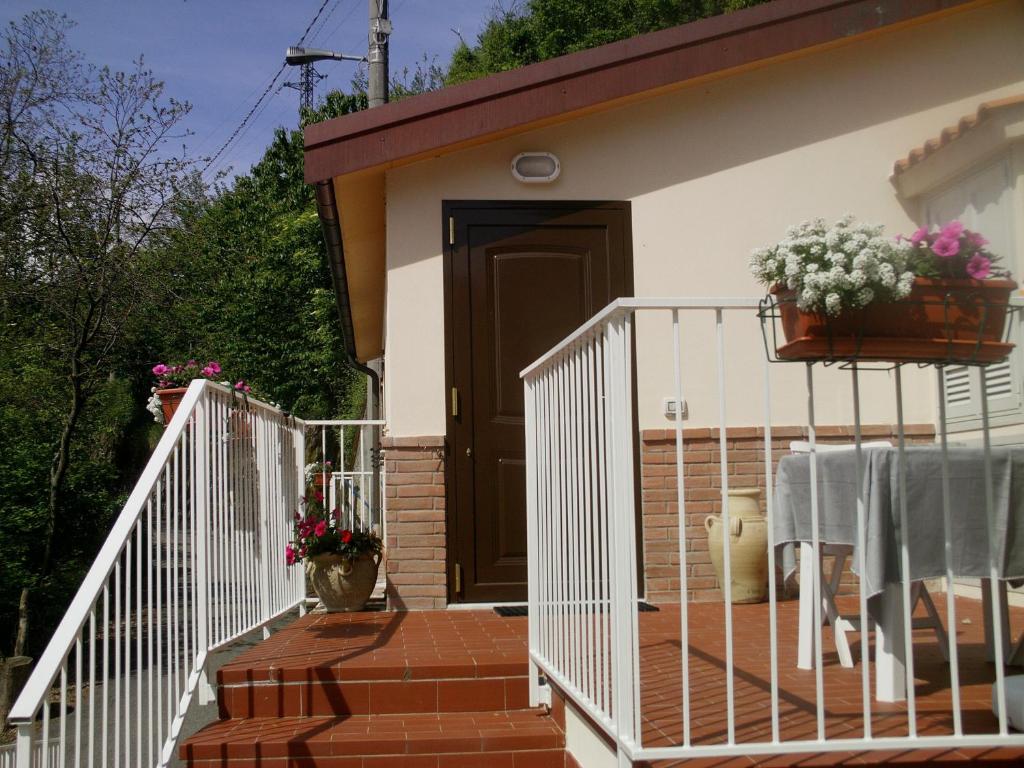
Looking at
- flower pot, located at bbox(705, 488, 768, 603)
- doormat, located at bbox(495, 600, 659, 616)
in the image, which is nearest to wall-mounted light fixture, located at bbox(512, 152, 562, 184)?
flower pot, located at bbox(705, 488, 768, 603)

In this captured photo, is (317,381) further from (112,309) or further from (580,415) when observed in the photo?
(580,415)

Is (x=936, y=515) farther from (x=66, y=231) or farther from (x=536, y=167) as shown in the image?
(x=66, y=231)

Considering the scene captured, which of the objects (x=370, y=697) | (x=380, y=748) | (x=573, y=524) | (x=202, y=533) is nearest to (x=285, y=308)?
(x=202, y=533)

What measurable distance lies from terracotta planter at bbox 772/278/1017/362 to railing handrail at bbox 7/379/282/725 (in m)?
2.18

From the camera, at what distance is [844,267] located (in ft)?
8.87

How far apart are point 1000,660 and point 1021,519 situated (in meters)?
0.60

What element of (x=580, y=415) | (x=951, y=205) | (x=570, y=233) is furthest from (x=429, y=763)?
(x=951, y=205)

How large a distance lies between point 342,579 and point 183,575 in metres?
1.94

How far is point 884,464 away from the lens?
10.5ft

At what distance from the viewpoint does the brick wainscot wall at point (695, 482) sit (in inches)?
236

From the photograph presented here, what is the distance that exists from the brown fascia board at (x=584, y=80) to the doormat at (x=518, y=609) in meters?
2.69

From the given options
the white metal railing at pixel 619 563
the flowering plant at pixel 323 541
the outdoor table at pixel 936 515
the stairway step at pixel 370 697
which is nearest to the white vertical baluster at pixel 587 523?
the white metal railing at pixel 619 563

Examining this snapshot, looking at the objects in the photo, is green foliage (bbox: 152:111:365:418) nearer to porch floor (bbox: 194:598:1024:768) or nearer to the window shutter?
the window shutter

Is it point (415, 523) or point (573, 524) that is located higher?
point (573, 524)
